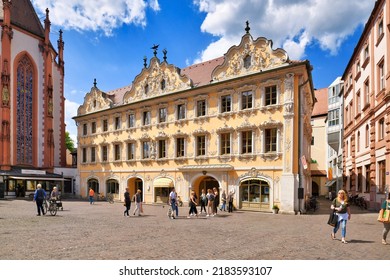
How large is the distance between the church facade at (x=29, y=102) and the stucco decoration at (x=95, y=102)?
33.6 ft

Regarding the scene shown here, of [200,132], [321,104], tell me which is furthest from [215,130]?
[321,104]

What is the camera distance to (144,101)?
33.1 m

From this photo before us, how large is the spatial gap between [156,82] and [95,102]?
977cm

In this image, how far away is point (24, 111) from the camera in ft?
Result: 153

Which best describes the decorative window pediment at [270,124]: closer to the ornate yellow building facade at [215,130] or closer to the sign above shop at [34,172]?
the ornate yellow building facade at [215,130]

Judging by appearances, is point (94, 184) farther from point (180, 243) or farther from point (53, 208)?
point (180, 243)

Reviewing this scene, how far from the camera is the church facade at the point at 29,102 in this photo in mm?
43000

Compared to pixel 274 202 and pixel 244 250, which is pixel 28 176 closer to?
pixel 274 202

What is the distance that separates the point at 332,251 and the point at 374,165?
16.5 m

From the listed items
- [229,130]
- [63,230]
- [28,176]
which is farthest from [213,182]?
[28,176]

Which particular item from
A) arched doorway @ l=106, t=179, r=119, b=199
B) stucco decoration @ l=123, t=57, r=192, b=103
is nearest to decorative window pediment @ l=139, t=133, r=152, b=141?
stucco decoration @ l=123, t=57, r=192, b=103

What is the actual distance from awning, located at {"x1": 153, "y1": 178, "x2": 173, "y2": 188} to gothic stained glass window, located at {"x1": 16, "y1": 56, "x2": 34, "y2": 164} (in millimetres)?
23052

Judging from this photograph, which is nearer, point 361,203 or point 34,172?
point 361,203

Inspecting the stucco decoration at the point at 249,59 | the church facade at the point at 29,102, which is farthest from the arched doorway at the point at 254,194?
the church facade at the point at 29,102
